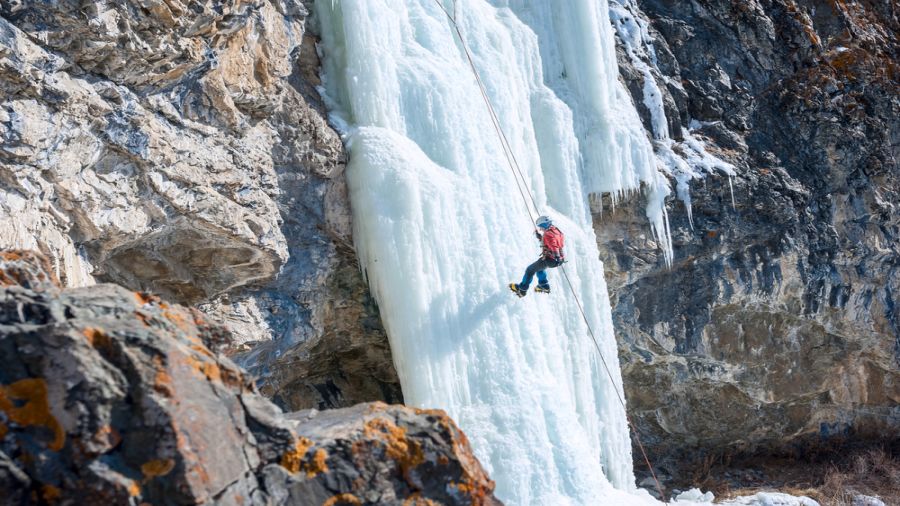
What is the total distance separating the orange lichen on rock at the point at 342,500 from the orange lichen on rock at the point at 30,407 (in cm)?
119

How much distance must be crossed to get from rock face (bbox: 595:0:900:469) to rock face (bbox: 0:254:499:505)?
27.1 ft

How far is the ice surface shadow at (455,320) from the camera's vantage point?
29.4 feet

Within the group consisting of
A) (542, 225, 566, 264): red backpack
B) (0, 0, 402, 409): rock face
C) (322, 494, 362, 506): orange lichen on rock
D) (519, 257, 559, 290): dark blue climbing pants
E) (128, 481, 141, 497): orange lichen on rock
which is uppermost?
(0, 0, 402, 409): rock face

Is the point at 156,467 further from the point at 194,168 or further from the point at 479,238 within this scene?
the point at 479,238

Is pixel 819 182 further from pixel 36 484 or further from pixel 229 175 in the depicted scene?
pixel 36 484

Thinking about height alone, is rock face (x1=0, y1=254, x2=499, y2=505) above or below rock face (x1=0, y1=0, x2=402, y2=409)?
below

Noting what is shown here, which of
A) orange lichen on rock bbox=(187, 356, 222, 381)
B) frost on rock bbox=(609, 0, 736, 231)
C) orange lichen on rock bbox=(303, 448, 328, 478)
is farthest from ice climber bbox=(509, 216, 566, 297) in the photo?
orange lichen on rock bbox=(187, 356, 222, 381)

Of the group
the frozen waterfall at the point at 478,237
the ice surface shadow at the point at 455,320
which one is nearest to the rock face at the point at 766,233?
the frozen waterfall at the point at 478,237

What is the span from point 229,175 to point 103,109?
5.13ft

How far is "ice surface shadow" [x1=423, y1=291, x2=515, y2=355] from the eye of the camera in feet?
29.4

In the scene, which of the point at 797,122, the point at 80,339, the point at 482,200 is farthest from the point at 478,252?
the point at 797,122

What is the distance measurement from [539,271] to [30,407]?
21.2 ft

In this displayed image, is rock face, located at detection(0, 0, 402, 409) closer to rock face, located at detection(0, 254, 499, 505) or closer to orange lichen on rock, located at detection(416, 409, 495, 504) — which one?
rock face, located at detection(0, 254, 499, 505)

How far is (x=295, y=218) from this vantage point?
30.0 feet
